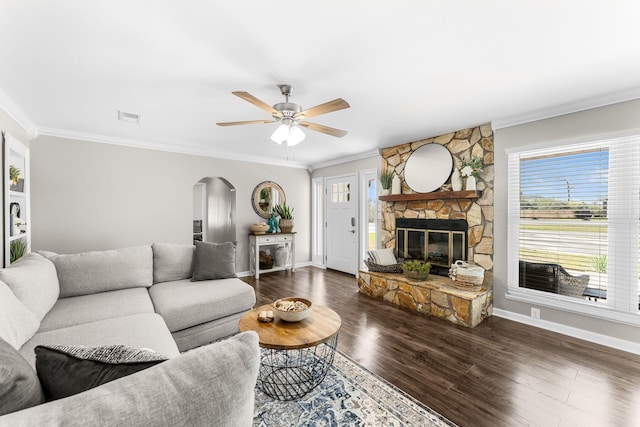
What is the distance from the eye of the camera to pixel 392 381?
2.03m

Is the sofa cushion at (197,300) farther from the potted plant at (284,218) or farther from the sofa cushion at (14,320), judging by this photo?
the potted plant at (284,218)

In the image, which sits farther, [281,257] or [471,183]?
[281,257]

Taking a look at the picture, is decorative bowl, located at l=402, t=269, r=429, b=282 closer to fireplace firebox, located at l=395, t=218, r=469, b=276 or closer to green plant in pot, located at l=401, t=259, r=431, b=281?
green plant in pot, located at l=401, t=259, r=431, b=281

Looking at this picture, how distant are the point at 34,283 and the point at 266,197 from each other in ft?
12.5

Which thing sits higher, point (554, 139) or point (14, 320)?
point (554, 139)

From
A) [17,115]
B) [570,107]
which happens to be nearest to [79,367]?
[17,115]

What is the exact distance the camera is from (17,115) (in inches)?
114

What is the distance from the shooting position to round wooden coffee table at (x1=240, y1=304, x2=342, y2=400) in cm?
173

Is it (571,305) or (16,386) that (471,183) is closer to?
(571,305)

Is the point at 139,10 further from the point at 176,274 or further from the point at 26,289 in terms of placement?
the point at 176,274

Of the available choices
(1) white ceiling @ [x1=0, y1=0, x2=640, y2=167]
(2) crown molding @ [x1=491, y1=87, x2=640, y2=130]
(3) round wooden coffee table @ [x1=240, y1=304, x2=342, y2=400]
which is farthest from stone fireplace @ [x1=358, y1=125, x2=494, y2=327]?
(3) round wooden coffee table @ [x1=240, y1=304, x2=342, y2=400]

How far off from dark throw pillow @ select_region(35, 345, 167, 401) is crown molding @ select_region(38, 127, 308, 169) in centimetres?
405

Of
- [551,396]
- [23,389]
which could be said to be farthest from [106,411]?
[551,396]

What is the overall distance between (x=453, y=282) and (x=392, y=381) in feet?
6.32
